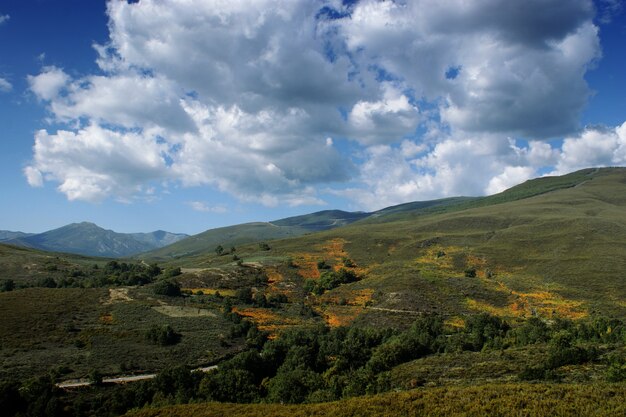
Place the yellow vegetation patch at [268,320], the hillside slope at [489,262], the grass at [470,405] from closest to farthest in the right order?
the grass at [470,405], the yellow vegetation patch at [268,320], the hillside slope at [489,262]

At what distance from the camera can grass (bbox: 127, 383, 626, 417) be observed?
1942cm

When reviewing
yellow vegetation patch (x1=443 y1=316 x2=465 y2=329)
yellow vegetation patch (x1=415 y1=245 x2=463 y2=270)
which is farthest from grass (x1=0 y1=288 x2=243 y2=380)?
yellow vegetation patch (x1=415 y1=245 x2=463 y2=270)

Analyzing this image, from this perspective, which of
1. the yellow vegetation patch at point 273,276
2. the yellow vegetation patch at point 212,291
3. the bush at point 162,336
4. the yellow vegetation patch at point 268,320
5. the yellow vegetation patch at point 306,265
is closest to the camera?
the bush at point 162,336

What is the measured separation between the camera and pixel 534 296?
78.2 meters

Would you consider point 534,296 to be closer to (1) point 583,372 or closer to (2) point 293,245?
(1) point 583,372

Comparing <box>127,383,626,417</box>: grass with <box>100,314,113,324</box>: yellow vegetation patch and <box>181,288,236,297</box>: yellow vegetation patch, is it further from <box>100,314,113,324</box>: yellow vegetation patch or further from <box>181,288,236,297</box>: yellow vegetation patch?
<box>181,288,236,297</box>: yellow vegetation patch

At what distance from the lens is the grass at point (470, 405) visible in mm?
19425

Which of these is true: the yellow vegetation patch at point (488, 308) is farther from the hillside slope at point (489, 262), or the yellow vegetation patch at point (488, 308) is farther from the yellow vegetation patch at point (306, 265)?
the yellow vegetation patch at point (306, 265)

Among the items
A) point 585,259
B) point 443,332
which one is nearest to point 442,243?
point 585,259

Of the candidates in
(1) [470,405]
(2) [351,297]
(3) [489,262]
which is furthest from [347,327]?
(3) [489,262]

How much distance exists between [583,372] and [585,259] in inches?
3171

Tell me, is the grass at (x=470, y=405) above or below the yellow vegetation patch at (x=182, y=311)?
above

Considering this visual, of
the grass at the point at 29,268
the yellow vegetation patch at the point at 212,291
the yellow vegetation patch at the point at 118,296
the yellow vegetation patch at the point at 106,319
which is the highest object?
the grass at the point at 29,268

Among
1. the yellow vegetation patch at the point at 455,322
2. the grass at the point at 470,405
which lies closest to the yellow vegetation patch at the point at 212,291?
the yellow vegetation patch at the point at 455,322
